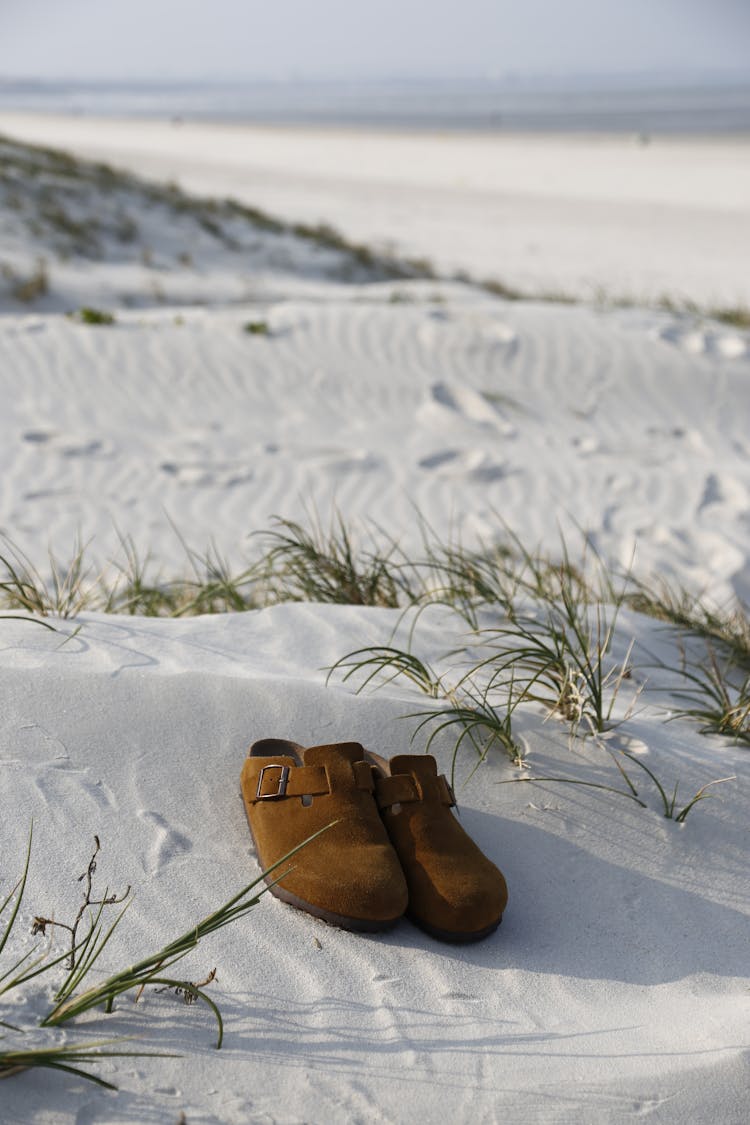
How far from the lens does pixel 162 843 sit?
1931mm

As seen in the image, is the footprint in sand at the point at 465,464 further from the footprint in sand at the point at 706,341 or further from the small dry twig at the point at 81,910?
the small dry twig at the point at 81,910

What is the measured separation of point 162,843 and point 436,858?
1.74 ft

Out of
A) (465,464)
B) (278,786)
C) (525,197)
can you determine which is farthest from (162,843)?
Answer: (525,197)

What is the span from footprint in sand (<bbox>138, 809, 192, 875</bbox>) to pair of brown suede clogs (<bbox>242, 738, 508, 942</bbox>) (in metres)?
0.14

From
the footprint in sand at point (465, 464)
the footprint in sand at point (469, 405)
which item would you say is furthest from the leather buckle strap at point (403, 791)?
the footprint in sand at point (469, 405)

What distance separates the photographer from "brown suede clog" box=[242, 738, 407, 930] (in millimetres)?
1799

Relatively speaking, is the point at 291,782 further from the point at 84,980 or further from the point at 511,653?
the point at 511,653

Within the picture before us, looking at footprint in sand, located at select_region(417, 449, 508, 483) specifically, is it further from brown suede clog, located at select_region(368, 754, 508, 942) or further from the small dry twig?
the small dry twig

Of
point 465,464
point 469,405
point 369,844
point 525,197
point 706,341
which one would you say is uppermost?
point 525,197

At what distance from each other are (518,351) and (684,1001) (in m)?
5.47

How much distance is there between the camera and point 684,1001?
1.72 m

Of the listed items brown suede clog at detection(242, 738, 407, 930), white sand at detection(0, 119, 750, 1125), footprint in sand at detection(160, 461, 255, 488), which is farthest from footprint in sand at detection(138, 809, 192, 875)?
footprint in sand at detection(160, 461, 255, 488)

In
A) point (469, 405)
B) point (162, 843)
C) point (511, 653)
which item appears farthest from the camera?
point (469, 405)

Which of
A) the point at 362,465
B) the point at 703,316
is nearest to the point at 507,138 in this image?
the point at 703,316
